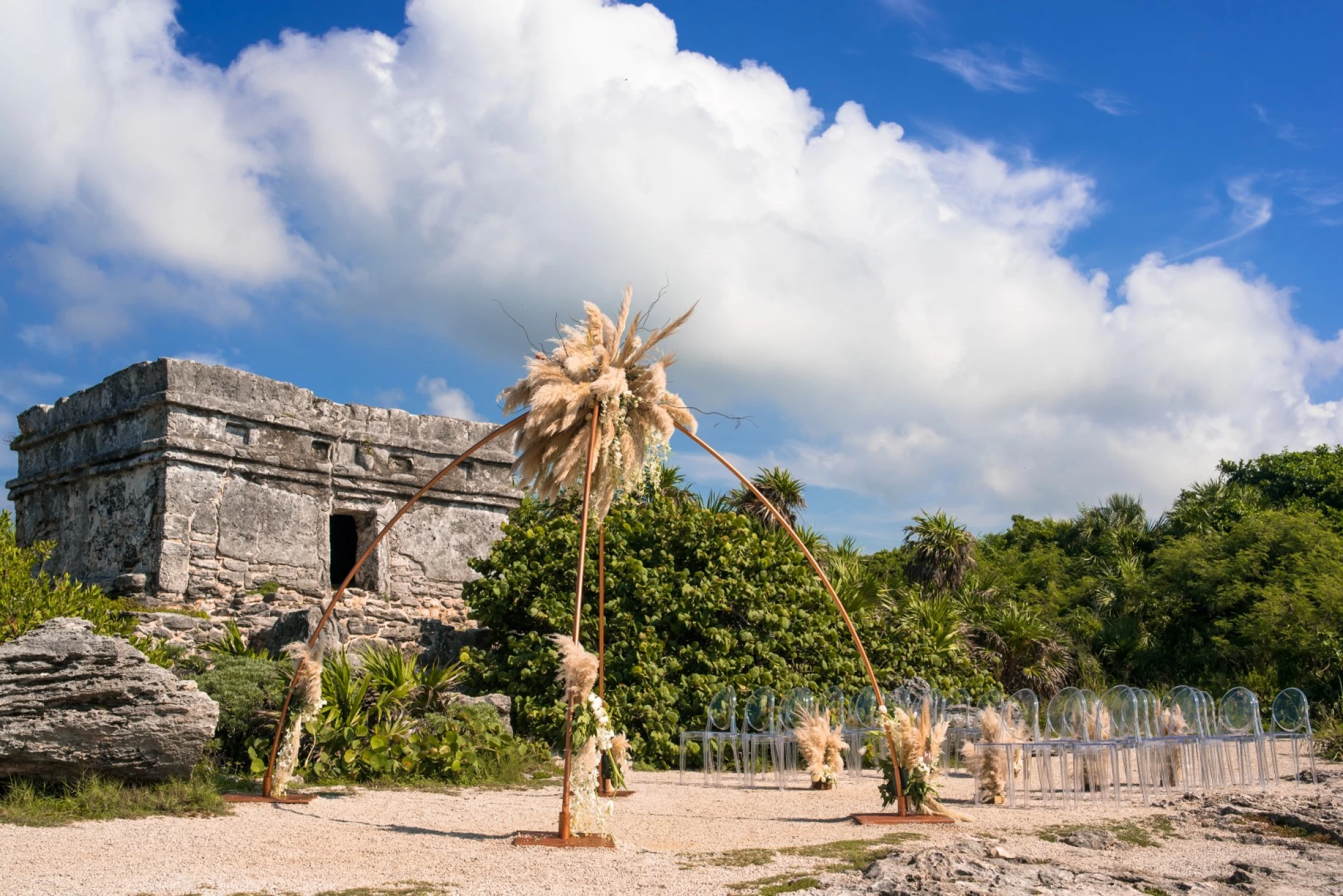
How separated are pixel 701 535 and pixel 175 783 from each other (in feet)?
23.5

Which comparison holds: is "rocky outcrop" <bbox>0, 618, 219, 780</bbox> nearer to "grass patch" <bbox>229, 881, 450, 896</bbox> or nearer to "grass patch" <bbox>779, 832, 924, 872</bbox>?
"grass patch" <bbox>229, 881, 450, 896</bbox>

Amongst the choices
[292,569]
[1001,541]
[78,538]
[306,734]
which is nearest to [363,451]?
[292,569]

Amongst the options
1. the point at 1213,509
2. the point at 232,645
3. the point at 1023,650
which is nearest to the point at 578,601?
the point at 232,645

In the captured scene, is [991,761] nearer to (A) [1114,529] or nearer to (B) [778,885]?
(B) [778,885]

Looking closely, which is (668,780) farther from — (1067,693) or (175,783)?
(175,783)

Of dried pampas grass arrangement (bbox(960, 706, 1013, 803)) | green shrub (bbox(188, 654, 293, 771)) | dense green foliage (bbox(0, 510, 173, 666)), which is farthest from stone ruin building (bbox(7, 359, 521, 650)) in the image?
dried pampas grass arrangement (bbox(960, 706, 1013, 803))

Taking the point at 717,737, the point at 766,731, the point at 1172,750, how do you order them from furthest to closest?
1. the point at 766,731
2. the point at 717,737
3. the point at 1172,750

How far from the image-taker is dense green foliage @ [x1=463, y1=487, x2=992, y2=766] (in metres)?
12.7

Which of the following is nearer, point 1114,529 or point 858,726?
point 858,726

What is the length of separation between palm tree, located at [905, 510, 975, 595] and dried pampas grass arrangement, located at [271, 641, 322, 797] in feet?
51.5

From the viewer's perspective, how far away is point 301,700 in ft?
29.4

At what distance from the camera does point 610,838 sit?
22.6 ft

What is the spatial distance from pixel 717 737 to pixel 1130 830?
4.51 metres

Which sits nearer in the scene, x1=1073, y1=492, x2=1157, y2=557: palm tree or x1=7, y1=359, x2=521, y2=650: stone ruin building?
x1=7, y1=359, x2=521, y2=650: stone ruin building
